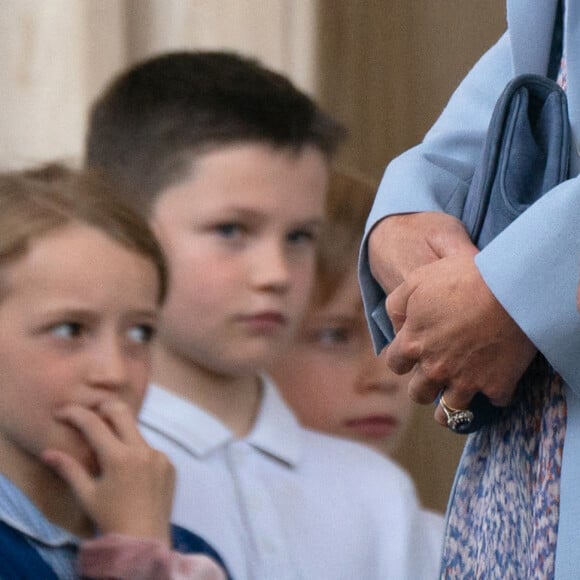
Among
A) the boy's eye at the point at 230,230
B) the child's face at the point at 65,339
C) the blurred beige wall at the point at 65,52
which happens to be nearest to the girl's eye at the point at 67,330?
the child's face at the point at 65,339

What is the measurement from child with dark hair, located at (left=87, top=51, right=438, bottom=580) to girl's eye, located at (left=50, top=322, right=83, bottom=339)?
288 millimetres

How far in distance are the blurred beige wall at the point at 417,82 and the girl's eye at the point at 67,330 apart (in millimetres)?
1195

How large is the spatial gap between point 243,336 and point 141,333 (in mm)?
276

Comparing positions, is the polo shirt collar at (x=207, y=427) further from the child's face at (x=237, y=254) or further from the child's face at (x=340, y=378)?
the child's face at (x=340, y=378)

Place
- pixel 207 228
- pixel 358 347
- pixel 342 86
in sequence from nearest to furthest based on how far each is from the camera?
pixel 207 228, pixel 358 347, pixel 342 86

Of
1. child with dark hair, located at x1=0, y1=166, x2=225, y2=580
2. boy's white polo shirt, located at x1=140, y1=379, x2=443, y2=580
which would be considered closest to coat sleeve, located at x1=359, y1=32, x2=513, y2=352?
child with dark hair, located at x1=0, y1=166, x2=225, y2=580

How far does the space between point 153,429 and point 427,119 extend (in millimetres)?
1150

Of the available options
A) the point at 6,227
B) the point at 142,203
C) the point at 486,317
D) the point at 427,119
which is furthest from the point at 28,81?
the point at 486,317

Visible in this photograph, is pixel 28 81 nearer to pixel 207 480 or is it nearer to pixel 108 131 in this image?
pixel 108 131

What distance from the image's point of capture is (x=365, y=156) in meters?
2.31

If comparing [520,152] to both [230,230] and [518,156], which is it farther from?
[230,230]

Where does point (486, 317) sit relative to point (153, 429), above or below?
above

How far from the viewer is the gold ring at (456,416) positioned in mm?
789

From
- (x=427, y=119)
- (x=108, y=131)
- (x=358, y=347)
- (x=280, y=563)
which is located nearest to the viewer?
(x=280, y=563)
